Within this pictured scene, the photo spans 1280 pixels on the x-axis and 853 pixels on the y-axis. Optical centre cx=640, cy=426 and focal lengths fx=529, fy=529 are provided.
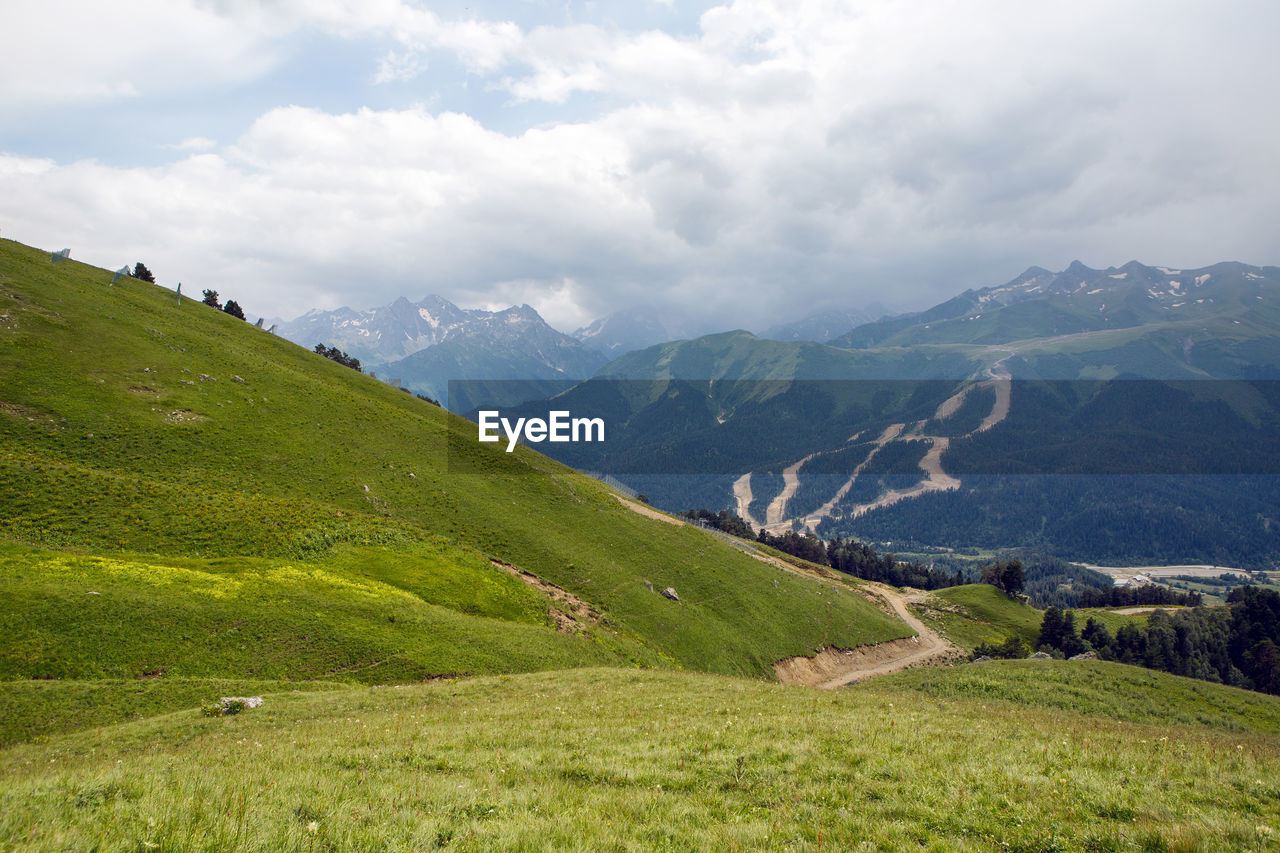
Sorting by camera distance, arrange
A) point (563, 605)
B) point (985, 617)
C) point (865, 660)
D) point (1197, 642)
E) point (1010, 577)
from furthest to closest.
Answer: point (1010, 577) < point (985, 617) < point (1197, 642) < point (865, 660) < point (563, 605)

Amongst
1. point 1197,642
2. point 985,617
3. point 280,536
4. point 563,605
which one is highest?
point 280,536

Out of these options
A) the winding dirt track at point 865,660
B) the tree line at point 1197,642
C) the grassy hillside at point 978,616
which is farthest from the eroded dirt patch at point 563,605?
the grassy hillside at point 978,616

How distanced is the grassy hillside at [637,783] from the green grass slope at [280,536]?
32.9ft

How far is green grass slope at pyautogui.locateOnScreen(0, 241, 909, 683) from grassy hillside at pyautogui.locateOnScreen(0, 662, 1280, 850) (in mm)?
10035

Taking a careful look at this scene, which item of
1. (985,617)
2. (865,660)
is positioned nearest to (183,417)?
(865,660)

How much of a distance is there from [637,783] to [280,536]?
4053cm

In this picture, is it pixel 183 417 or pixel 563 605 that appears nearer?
pixel 563 605

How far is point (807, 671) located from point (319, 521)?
5225cm

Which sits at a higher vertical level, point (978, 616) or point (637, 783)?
point (637, 783)

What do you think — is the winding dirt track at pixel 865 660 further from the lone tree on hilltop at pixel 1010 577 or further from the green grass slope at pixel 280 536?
the lone tree on hilltop at pixel 1010 577

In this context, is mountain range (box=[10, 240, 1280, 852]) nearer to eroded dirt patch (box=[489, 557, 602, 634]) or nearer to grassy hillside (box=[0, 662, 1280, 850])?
grassy hillside (box=[0, 662, 1280, 850])

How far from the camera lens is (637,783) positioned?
478 inches

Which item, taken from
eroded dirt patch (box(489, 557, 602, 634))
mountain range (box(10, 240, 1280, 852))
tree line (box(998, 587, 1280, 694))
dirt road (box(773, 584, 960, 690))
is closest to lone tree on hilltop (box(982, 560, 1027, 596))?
tree line (box(998, 587, 1280, 694))

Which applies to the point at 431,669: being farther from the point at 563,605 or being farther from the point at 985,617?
the point at 985,617
